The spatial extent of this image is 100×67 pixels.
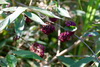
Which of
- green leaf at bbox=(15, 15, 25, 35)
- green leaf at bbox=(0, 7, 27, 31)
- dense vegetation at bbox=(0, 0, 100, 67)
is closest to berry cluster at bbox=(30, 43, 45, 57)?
dense vegetation at bbox=(0, 0, 100, 67)

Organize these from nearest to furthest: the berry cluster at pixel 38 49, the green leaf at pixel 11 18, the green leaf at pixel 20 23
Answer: the green leaf at pixel 11 18, the green leaf at pixel 20 23, the berry cluster at pixel 38 49

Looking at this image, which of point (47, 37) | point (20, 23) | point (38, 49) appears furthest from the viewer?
point (47, 37)

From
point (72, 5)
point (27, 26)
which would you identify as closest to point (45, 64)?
point (27, 26)

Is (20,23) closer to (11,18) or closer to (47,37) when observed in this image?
(11,18)

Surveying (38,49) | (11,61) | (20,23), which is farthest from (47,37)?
(11,61)

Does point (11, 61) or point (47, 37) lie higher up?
point (11, 61)

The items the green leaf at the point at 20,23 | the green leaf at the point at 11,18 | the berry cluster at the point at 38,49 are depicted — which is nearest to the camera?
the green leaf at the point at 11,18

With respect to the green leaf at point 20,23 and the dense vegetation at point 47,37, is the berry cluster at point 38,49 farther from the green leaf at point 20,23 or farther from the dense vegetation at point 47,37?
the green leaf at point 20,23

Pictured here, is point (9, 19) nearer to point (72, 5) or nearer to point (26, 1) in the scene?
point (26, 1)

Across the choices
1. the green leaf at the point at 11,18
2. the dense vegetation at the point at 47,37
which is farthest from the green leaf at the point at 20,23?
the green leaf at the point at 11,18

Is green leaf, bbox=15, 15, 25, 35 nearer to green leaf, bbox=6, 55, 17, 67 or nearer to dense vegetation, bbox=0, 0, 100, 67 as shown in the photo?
dense vegetation, bbox=0, 0, 100, 67

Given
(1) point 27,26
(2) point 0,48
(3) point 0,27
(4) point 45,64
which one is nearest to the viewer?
(3) point 0,27
